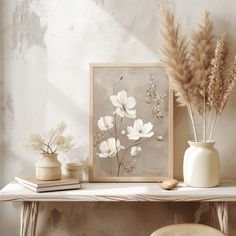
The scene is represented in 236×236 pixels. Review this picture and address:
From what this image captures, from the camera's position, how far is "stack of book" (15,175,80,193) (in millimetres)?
1981

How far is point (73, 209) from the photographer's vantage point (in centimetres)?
229

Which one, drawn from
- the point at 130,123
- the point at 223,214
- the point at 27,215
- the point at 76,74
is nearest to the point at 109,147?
the point at 130,123

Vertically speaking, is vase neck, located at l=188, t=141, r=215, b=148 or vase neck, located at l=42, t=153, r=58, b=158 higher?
vase neck, located at l=188, t=141, r=215, b=148

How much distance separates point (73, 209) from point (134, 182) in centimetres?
36

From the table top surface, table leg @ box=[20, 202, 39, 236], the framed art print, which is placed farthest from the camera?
the framed art print

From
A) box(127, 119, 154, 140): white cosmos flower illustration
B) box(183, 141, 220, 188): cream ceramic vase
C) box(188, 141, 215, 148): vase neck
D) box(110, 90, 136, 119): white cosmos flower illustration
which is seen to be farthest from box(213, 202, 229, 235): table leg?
box(110, 90, 136, 119): white cosmos flower illustration

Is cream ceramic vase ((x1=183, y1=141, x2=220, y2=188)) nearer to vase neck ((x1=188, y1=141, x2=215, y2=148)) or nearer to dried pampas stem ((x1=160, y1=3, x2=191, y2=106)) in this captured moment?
vase neck ((x1=188, y1=141, x2=215, y2=148))

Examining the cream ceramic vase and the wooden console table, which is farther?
the cream ceramic vase

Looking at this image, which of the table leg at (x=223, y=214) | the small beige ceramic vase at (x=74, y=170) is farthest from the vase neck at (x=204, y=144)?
the small beige ceramic vase at (x=74, y=170)

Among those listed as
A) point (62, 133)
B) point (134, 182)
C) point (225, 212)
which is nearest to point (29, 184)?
point (62, 133)

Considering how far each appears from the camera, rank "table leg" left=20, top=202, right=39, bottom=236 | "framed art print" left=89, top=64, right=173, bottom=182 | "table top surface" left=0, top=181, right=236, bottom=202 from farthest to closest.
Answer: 1. "framed art print" left=89, top=64, right=173, bottom=182
2. "table leg" left=20, top=202, right=39, bottom=236
3. "table top surface" left=0, top=181, right=236, bottom=202

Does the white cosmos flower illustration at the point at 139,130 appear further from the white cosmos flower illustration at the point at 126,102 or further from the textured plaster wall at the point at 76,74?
the textured plaster wall at the point at 76,74

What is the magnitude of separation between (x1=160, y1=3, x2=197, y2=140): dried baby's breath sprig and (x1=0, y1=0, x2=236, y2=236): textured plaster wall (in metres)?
0.15

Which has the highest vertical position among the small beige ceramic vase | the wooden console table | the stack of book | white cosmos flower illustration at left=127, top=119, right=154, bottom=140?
white cosmos flower illustration at left=127, top=119, right=154, bottom=140
